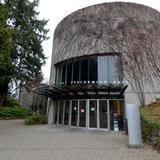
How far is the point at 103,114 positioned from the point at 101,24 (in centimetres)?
744

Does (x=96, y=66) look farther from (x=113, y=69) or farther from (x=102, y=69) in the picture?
(x=113, y=69)

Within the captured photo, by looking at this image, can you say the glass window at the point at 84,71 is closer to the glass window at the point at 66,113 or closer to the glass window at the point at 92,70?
the glass window at the point at 92,70

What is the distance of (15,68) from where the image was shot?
27.2 meters

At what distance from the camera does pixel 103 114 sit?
611 inches

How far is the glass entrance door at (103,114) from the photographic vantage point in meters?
15.4

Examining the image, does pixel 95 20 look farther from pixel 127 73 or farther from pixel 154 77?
pixel 154 77

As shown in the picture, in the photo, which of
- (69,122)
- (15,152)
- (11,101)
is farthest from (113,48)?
(11,101)

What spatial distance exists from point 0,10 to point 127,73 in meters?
10.1

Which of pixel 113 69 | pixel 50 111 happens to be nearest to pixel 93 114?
pixel 113 69

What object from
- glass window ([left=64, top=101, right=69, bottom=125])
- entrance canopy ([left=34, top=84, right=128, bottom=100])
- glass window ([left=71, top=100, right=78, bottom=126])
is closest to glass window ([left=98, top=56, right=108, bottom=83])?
entrance canopy ([left=34, top=84, right=128, bottom=100])

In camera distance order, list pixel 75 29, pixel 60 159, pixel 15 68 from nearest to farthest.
A: pixel 60 159
pixel 75 29
pixel 15 68

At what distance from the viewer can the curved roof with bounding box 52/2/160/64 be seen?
55.7ft

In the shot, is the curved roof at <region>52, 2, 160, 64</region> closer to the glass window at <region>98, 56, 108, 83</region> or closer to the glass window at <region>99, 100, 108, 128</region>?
the glass window at <region>98, 56, 108, 83</region>

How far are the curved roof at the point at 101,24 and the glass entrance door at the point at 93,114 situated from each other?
13.4 feet
